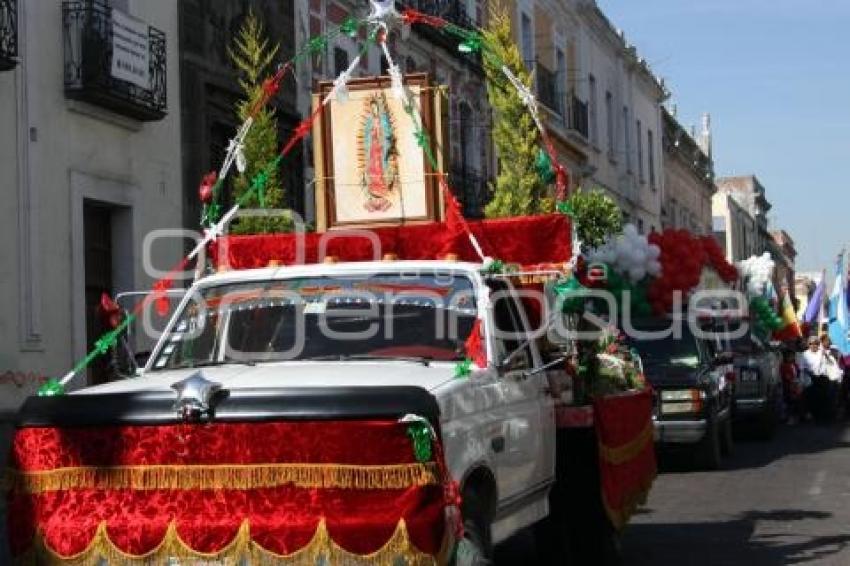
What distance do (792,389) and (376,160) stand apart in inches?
718

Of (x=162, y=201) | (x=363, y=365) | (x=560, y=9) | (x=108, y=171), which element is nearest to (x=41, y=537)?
(x=363, y=365)

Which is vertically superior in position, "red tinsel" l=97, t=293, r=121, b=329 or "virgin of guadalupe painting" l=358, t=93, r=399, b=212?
"virgin of guadalupe painting" l=358, t=93, r=399, b=212

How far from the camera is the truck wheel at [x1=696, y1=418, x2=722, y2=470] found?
16.8m

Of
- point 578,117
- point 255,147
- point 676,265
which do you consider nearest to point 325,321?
point 255,147

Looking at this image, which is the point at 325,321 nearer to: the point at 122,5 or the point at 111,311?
the point at 111,311

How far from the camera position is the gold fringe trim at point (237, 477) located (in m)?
5.74

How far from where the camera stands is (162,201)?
1855cm

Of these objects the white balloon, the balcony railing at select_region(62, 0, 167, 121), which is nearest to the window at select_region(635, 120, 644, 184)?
the white balloon

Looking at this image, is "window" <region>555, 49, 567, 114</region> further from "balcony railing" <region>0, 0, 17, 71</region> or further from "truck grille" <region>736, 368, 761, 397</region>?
"balcony railing" <region>0, 0, 17, 71</region>

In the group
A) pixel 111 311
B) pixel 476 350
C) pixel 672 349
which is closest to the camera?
pixel 476 350

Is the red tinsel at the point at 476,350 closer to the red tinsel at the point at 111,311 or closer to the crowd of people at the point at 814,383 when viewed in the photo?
the red tinsel at the point at 111,311

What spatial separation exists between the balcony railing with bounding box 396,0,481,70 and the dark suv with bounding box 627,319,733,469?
437 inches

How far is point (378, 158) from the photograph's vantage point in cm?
1014

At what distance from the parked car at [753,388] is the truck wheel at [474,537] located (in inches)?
591
